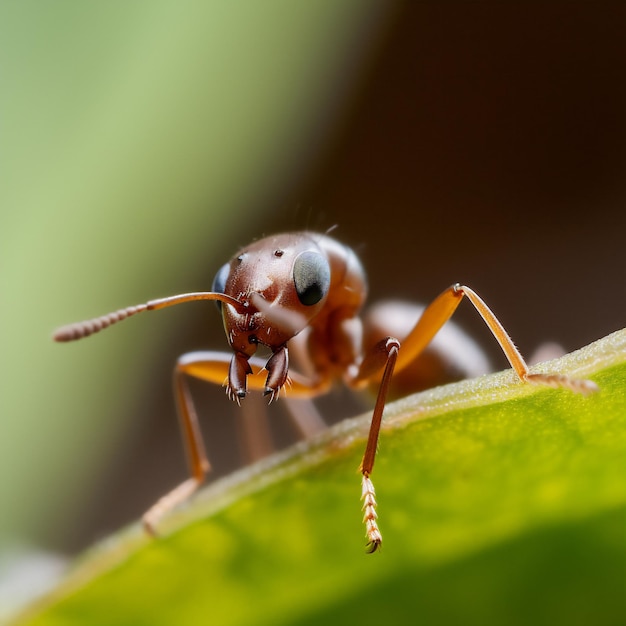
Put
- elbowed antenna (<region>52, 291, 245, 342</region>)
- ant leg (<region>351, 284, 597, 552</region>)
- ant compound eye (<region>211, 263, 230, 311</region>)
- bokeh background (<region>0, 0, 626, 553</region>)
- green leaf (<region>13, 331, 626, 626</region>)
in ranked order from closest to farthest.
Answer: green leaf (<region>13, 331, 626, 626</region>), ant leg (<region>351, 284, 597, 552</region>), elbowed antenna (<region>52, 291, 245, 342</region>), ant compound eye (<region>211, 263, 230, 311</region>), bokeh background (<region>0, 0, 626, 553</region>)

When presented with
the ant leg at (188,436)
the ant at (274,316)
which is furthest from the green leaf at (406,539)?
the ant leg at (188,436)

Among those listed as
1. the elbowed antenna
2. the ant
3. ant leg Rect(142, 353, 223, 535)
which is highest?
the elbowed antenna

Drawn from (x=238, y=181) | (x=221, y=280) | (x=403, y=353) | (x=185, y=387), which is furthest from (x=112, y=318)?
(x=238, y=181)

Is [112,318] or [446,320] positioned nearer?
[112,318]

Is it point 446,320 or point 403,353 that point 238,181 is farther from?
point 446,320

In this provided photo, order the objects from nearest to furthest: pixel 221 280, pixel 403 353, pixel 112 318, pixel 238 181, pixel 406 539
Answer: pixel 406 539 → pixel 112 318 → pixel 221 280 → pixel 403 353 → pixel 238 181

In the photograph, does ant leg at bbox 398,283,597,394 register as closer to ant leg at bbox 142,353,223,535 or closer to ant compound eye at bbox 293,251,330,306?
ant compound eye at bbox 293,251,330,306

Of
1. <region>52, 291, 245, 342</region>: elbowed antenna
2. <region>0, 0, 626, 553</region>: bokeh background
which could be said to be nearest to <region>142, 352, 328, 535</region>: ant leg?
<region>52, 291, 245, 342</region>: elbowed antenna
